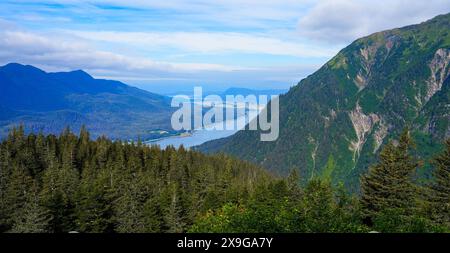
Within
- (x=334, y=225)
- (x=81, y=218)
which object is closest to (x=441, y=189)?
(x=334, y=225)

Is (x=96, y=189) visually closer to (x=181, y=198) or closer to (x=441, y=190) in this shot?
(x=181, y=198)

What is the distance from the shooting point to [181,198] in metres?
94.2

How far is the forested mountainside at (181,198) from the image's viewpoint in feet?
112

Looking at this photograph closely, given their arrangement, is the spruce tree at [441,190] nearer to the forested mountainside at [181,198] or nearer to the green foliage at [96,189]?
the forested mountainside at [181,198]

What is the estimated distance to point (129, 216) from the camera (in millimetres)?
78438

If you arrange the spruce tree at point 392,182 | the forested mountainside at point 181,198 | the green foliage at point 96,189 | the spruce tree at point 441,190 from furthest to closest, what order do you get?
the green foliage at point 96,189
the spruce tree at point 392,182
the spruce tree at point 441,190
the forested mountainside at point 181,198

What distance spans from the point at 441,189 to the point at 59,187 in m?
75.7

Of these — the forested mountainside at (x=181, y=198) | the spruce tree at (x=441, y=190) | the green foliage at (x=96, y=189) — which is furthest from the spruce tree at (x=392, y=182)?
the green foliage at (x=96, y=189)

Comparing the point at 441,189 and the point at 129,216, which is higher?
the point at 441,189

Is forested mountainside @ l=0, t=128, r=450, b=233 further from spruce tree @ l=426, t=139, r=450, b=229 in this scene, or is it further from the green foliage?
the green foliage

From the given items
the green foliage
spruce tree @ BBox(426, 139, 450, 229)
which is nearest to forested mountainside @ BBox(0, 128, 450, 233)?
spruce tree @ BBox(426, 139, 450, 229)

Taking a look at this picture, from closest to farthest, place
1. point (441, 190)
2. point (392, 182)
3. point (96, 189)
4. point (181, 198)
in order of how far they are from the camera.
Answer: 1. point (441, 190)
2. point (392, 182)
3. point (96, 189)
4. point (181, 198)

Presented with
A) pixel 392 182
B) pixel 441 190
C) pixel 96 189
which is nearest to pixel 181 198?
pixel 96 189
